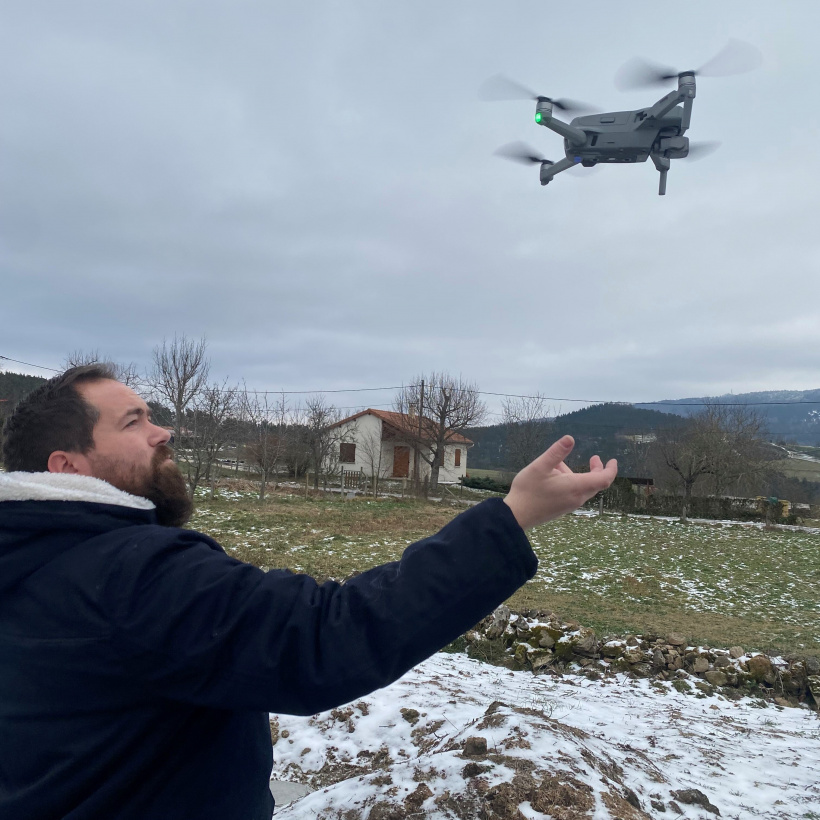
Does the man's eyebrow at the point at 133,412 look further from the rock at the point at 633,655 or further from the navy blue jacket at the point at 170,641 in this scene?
the rock at the point at 633,655

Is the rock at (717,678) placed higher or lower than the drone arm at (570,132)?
lower

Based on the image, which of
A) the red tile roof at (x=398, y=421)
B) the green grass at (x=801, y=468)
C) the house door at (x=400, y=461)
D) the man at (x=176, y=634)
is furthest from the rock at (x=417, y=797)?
the green grass at (x=801, y=468)

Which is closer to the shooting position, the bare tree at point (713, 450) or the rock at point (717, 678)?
the rock at point (717, 678)

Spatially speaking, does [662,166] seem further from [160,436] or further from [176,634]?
[176,634]

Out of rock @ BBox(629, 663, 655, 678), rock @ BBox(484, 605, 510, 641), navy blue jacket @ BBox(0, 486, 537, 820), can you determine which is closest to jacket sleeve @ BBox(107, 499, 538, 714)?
navy blue jacket @ BBox(0, 486, 537, 820)

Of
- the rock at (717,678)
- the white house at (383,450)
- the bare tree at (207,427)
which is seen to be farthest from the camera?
the white house at (383,450)

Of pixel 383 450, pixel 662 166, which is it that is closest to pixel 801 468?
pixel 383 450

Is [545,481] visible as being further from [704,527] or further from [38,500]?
[704,527]

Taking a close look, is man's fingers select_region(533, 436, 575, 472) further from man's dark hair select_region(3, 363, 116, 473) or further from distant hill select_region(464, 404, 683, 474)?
distant hill select_region(464, 404, 683, 474)
